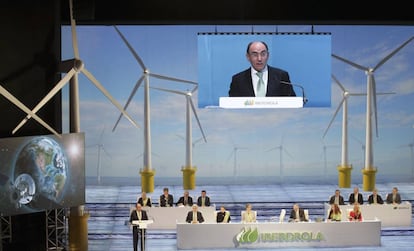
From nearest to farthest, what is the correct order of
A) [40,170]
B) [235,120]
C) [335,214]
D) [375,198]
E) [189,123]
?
[40,170]
[335,214]
[375,198]
[189,123]
[235,120]

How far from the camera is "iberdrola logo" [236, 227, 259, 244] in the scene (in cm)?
1345

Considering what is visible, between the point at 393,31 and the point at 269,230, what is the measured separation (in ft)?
19.9

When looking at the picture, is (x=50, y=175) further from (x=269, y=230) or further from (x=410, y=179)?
(x=410, y=179)

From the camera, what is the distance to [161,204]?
14.8 meters

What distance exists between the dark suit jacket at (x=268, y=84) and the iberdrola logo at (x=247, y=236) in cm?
294

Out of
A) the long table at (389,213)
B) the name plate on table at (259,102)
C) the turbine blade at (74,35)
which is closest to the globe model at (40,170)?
the turbine blade at (74,35)

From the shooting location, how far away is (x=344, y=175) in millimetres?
15844

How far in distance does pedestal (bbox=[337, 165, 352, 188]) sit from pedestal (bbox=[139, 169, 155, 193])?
415 cm

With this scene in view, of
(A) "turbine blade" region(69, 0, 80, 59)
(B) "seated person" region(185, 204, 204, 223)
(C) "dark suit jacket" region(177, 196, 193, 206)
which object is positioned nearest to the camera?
(A) "turbine blade" region(69, 0, 80, 59)

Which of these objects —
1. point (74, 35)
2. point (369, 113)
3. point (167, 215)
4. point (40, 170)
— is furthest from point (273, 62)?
point (40, 170)

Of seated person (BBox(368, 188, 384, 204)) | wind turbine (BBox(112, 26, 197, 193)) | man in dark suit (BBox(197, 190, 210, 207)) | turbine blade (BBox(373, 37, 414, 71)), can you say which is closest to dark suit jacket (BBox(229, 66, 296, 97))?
wind turbine (BBox(112, 26, 197, 193))

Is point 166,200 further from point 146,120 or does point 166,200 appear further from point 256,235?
point 256,235

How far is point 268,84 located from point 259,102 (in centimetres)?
41

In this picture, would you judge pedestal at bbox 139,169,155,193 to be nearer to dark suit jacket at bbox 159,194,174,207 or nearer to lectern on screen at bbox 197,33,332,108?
dark suit jacket at bbox 159,194,174,207
